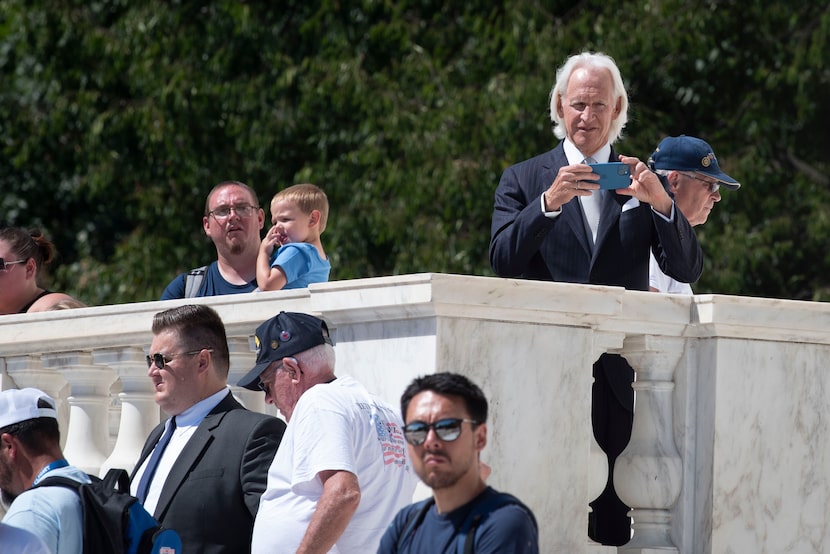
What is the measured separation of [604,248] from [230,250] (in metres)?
2.21

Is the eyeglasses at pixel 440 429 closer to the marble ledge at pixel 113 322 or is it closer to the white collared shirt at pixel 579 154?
the marble ledge at pixel 113 322

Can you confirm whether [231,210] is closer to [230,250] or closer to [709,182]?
[230,250]

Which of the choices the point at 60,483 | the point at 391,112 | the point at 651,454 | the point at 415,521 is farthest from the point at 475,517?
the point at 391,112

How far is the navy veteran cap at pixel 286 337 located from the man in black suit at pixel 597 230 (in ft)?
2.80

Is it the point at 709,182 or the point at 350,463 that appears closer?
the point at 350,463

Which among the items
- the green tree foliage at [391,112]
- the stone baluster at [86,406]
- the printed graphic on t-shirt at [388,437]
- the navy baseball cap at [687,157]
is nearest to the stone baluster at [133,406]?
the stone baluster at [86,406]

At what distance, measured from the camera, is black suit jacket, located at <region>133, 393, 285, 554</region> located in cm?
570

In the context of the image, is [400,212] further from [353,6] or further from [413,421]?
[413,421]

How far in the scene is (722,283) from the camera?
1387 cm

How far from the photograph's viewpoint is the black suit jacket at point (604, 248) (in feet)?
19.9

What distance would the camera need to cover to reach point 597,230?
620cm

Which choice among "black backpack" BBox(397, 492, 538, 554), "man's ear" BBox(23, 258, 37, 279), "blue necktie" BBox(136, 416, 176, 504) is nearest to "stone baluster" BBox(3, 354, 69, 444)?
"man's ear" BBox(23, 258, 37, 279)

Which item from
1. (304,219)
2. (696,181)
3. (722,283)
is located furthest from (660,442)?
(722,283)

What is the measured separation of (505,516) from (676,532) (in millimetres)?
1796
